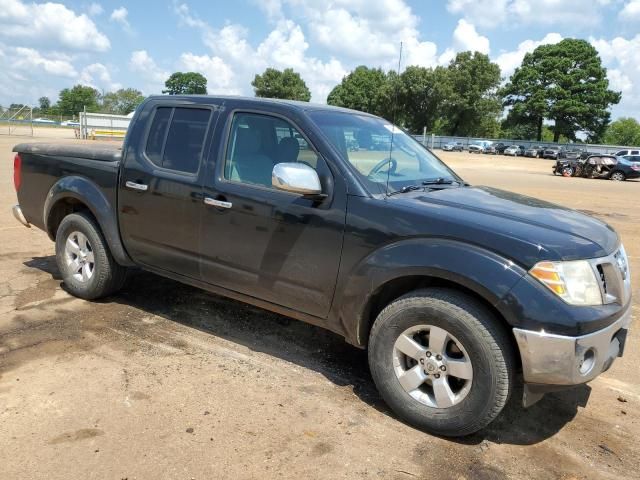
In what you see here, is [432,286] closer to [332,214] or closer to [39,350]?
[332,214]

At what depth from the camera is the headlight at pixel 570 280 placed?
276 centimetres

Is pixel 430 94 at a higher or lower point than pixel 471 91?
lower

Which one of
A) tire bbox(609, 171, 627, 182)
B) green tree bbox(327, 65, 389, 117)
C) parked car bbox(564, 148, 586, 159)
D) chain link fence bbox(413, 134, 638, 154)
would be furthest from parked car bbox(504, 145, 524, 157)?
tire bbox(609, 171, 627, 182)

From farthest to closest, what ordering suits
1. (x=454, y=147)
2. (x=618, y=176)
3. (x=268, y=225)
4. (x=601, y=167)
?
(x=454, y=147) < (x=601, y=167) < (x=618, y=176) < (x=268, y=225)

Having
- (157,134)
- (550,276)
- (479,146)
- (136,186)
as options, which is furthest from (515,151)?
(550,276)

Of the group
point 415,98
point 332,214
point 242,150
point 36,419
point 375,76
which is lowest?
point 36,419

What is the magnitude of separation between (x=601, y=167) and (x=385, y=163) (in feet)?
98.8

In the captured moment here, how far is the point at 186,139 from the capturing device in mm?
4242

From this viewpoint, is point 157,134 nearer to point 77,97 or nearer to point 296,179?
point 296,179

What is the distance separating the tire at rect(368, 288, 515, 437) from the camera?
113 inches

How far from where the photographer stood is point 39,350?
4.02m

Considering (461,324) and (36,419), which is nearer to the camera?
(461,324)

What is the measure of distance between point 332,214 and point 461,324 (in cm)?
104

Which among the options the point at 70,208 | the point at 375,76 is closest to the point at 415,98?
the point at 375,76
